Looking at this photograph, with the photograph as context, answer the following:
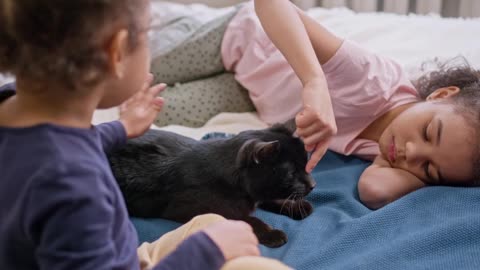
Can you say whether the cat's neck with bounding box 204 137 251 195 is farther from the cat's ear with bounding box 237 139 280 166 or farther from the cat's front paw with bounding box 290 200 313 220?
the cat's front paw with bounding box 290 200 313 220

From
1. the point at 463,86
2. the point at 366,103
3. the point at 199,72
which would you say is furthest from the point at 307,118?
the point at 199,72

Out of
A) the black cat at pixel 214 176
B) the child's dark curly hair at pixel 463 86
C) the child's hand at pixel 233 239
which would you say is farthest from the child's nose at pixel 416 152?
the child's hand at pixel 233 239

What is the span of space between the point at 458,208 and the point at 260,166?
0.42 meters

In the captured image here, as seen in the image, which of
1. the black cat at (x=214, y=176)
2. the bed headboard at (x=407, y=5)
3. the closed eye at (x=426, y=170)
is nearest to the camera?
the black cat at (x=214, y=176)

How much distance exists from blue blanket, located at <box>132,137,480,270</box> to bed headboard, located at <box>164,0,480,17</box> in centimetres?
138

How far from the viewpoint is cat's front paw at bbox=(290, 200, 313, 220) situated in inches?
46.3

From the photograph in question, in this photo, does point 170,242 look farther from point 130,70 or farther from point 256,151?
point 130,70

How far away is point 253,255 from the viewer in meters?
0.75

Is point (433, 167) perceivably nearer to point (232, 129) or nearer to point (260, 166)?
point (260, 166)

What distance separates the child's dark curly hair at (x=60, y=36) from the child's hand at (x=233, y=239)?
0.86ft

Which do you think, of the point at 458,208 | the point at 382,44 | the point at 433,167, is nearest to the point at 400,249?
the point at 458,208

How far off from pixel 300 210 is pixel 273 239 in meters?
0.13

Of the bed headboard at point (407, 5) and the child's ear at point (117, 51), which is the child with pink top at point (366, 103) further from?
the bed headboard at point (407, 5)

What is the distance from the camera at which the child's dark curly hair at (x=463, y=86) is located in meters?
1.17
